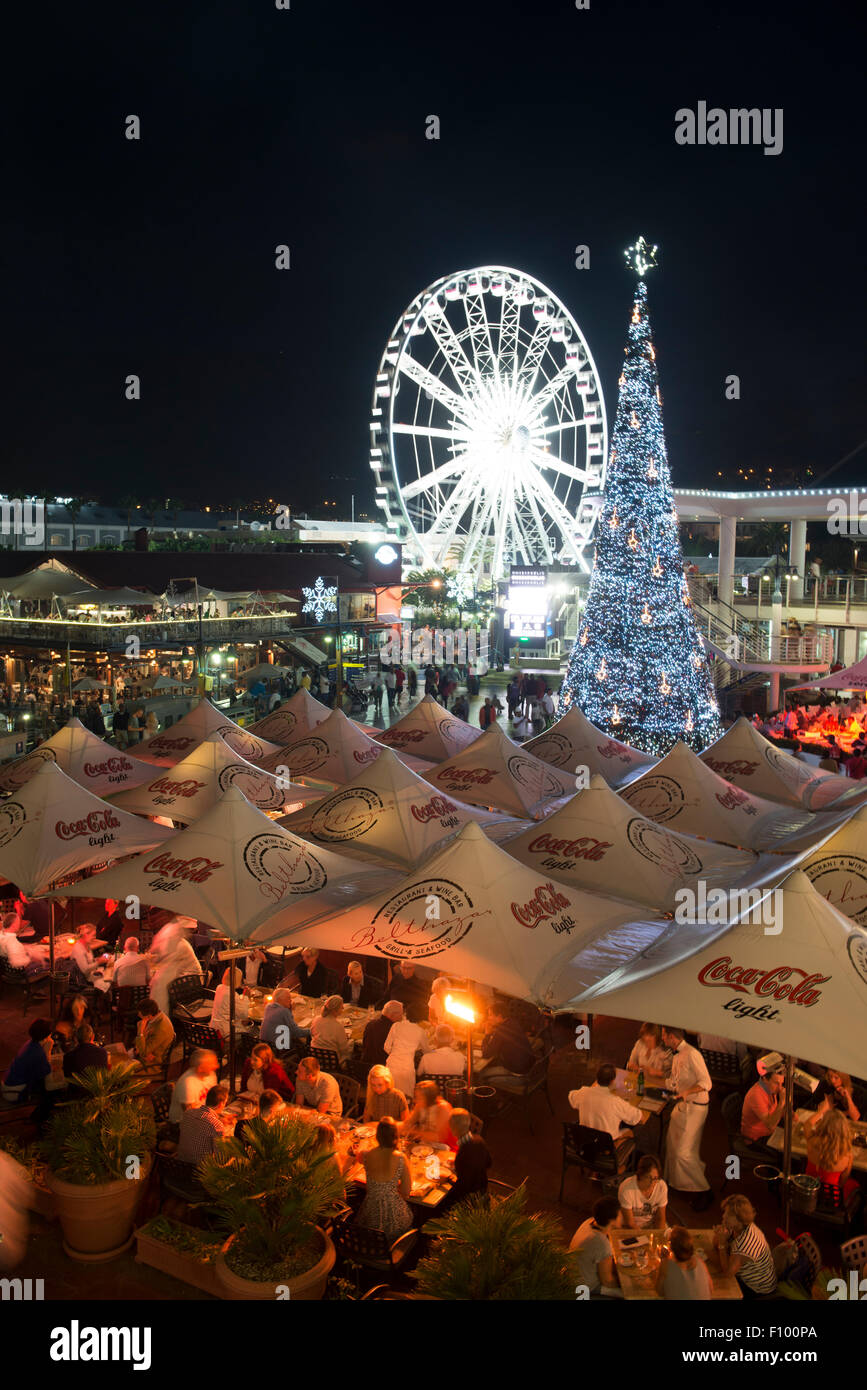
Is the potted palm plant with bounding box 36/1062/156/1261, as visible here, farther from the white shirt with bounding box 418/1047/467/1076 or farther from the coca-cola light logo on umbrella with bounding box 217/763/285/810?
the coca-cola light logo on umbrella with bounding box 217/763/285/810

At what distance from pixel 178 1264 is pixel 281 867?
351 centimetres

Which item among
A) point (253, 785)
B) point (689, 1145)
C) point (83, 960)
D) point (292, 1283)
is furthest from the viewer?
point (253, 785)

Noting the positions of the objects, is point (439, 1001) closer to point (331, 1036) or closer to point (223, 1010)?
point (331, 1036)

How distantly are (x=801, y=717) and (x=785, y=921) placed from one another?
17.6m

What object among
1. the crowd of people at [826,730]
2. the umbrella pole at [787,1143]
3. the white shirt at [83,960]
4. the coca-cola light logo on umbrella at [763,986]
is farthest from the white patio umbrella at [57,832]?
the crowd of people at [826,730]

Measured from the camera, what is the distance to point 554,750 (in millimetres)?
15594

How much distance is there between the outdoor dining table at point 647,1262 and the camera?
5023 mm

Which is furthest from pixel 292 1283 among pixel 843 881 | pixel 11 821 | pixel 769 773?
pixel 769 773

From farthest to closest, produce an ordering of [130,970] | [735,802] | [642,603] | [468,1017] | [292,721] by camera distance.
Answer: [642,603]
[292,721]
[735,802]
[130,970]
[468,1017]

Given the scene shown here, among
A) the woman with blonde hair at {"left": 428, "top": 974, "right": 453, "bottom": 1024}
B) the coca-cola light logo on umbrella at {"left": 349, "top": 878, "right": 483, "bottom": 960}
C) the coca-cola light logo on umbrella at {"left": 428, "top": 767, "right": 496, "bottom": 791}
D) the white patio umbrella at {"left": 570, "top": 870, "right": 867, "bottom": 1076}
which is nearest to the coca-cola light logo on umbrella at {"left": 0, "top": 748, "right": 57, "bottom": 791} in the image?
the coca-cola light logo on umbrella at {"left": 428, "top": 767, "right": 496, "bottom": 791}

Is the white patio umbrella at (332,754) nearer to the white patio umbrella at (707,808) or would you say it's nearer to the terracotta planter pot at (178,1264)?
the white patio umbrella at (707,808)

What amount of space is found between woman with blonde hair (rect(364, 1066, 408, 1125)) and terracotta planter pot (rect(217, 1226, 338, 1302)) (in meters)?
1.44

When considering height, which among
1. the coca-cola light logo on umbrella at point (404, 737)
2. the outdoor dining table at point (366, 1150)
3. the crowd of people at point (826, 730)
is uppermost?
the coca-cola light logo on umbrella at point (404, 737)

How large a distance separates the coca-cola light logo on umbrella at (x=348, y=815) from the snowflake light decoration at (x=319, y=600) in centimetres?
2783
